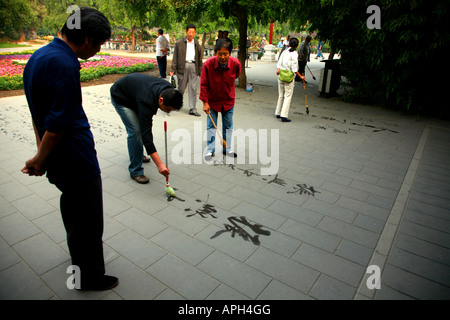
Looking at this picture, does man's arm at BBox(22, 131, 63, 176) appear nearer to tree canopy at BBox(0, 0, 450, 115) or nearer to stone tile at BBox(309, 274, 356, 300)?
stone tile at BBox(309, 274, 356, 300)

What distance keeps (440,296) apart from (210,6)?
881cm

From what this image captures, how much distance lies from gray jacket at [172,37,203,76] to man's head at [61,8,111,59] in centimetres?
518

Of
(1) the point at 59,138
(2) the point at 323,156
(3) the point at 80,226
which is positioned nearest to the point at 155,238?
(3) the point at 80,226

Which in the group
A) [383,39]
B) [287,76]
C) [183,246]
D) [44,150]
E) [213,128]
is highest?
[383,39]

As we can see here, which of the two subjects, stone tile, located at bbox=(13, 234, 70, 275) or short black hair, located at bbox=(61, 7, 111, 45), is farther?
stone tile, located at bbox=(13, 234, 70, 275)

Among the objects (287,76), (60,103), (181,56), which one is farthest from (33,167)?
(181,56)

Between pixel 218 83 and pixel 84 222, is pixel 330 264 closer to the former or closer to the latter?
pixel 84 222

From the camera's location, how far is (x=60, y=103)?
1.59 m

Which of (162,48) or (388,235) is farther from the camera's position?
(162,48)

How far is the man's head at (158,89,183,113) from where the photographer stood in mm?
2693

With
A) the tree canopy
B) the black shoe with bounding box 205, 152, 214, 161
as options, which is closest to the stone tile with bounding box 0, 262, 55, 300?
the black shoe with bounding box 205, 152, 214, 161

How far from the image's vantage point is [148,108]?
285 cm

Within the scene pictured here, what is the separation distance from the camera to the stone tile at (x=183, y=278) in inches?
85.6

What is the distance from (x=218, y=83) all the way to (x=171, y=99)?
1.67 metres
